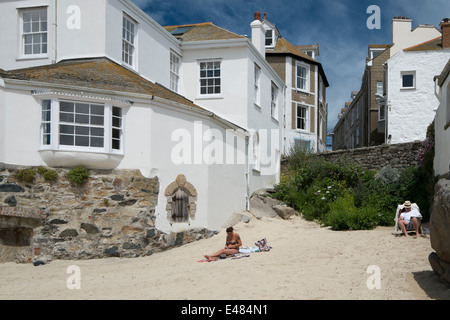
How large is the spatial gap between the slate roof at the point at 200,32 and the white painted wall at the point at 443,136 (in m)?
9.28

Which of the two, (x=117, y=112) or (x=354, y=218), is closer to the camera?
(x=117, y=112)

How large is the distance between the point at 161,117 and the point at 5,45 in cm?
738

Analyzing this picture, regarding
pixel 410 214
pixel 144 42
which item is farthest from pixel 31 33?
pixel 410 214

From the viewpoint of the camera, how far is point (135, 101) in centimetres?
1495

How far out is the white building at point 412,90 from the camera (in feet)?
94.5

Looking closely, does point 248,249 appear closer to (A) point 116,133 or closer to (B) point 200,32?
(A) point 116,133

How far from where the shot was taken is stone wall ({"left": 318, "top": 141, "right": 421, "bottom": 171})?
66.7 ft

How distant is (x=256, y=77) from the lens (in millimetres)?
22703

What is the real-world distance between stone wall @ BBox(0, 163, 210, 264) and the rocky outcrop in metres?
8.36

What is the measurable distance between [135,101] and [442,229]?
973 cm

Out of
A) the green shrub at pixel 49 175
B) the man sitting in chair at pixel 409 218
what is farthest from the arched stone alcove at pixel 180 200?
the man sitting in chair at pixel 409 218

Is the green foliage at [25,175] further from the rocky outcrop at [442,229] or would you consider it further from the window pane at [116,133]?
the rocky outcrop at [442,229]
